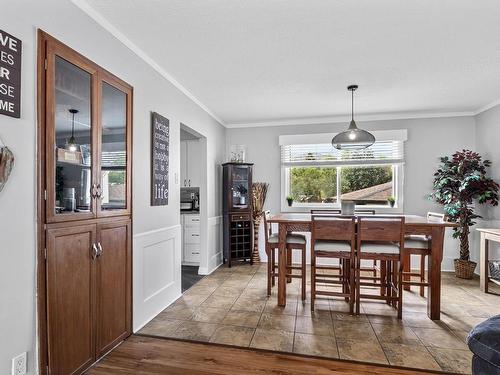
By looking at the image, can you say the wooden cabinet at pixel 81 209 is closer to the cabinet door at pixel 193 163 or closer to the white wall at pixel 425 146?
the cabinet door at pixel 193 163

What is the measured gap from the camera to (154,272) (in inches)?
113

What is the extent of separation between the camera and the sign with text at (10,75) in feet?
4.67

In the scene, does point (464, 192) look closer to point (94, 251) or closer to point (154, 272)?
point (154, 272)

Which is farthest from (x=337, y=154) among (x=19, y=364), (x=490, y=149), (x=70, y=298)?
(x=19, y=364)

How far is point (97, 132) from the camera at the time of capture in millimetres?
2053

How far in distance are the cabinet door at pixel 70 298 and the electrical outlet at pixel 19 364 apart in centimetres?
13

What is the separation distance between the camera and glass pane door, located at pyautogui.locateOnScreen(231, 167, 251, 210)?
488cm

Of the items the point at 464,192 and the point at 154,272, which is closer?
the point at 154,272

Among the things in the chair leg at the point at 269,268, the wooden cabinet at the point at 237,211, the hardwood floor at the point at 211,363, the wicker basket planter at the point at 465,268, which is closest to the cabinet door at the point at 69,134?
the hardwood floor at the point at 211,363

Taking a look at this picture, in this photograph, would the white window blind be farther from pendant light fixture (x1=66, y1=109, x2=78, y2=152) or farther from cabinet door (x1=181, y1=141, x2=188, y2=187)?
pendant light fixture (x1=66, y1=109, x2=78, y2=152)

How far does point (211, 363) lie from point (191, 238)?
281 centimetres

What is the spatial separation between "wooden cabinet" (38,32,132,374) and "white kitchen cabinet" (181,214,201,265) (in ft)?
7.49

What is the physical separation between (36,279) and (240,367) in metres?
1.42

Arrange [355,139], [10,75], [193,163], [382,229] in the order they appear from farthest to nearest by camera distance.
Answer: [193,163]
[355,139]
[382,229]
[10,75]
